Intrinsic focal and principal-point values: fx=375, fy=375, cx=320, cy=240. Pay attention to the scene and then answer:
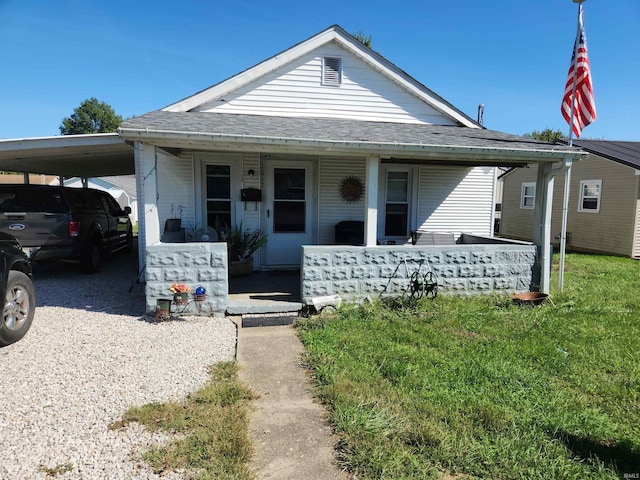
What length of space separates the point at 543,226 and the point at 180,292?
20.0ft

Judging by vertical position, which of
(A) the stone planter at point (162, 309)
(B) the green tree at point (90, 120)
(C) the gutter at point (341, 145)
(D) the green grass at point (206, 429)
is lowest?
(D) the green grass at point (206, 429)

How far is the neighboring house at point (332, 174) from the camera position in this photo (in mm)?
5660

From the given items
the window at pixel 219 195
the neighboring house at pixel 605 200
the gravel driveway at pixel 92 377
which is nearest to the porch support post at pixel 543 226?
the gravel driveway at pixel 92 377

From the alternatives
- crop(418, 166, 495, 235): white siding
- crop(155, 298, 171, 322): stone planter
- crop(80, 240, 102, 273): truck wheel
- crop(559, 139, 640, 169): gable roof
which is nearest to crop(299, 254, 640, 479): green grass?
crop(155, 298, 171, 322): stone planter

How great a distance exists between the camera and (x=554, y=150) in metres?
6.13

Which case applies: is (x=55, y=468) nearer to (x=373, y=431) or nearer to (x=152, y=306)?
(x=373, y=431)

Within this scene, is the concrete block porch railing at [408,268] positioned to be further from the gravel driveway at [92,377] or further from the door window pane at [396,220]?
the door window pane at [396,220]

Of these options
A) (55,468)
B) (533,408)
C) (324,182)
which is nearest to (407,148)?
(324,182)

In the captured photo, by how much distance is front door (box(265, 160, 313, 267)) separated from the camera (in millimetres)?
8070

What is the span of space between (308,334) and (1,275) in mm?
3536

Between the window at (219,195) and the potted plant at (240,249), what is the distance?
0.42 meters

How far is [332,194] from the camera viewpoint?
830cm

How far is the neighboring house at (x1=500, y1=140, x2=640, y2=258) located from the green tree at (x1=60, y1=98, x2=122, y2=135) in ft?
214

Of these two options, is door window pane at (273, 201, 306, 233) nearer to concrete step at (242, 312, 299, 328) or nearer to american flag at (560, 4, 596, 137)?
concrete step at (242, 312, 299, 328)
